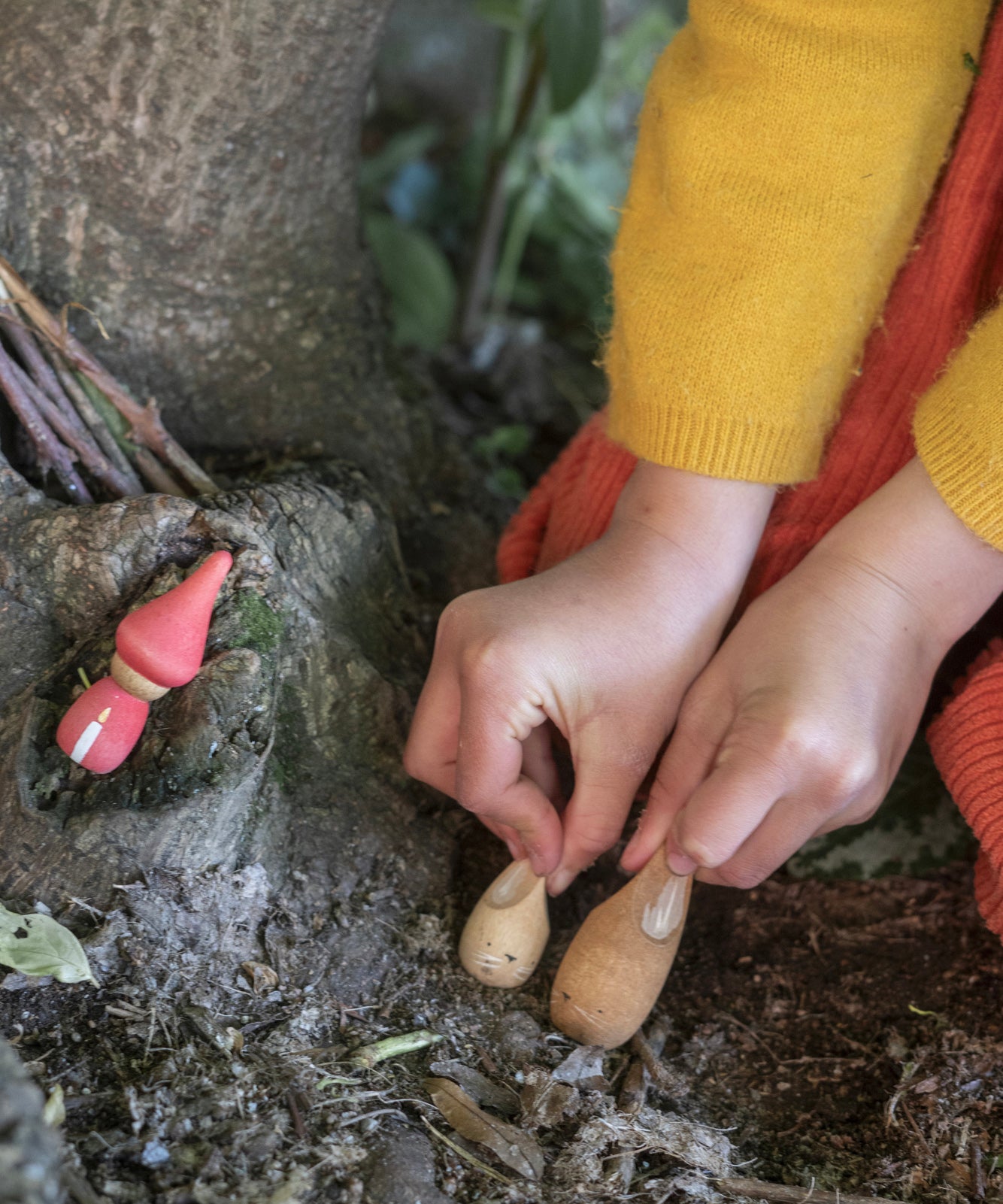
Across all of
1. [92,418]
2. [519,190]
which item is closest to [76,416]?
[92,418]

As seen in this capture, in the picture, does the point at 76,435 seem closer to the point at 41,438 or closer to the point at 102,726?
the point at 41,438

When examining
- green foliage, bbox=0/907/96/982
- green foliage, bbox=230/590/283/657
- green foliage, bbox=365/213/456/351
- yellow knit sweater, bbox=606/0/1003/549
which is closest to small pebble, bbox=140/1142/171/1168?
green foliage, bbox=0/907/96/982

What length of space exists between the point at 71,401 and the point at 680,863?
757mm

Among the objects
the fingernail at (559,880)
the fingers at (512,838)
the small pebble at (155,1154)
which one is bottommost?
the fingernail at (559,880)

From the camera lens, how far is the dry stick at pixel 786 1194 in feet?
2.80

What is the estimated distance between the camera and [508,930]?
3.28 feet

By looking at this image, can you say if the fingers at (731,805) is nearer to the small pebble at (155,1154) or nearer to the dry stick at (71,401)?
the small pebble at (155,1154)

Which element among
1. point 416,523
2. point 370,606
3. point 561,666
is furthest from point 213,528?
point 416,523

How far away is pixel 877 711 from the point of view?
3.07ft

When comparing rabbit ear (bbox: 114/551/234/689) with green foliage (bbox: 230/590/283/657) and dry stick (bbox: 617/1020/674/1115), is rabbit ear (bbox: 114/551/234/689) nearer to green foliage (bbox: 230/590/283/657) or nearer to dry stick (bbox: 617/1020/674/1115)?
green foliage (bbox: 230/590/283/657)

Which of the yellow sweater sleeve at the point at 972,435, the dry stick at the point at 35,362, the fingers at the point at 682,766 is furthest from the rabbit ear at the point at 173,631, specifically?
the yellow sweater sleeve at the point at 972,435

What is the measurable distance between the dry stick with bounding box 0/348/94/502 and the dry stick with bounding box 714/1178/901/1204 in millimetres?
859

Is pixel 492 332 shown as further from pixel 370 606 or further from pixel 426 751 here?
pixel 426 751

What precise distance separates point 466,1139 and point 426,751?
33 cm
